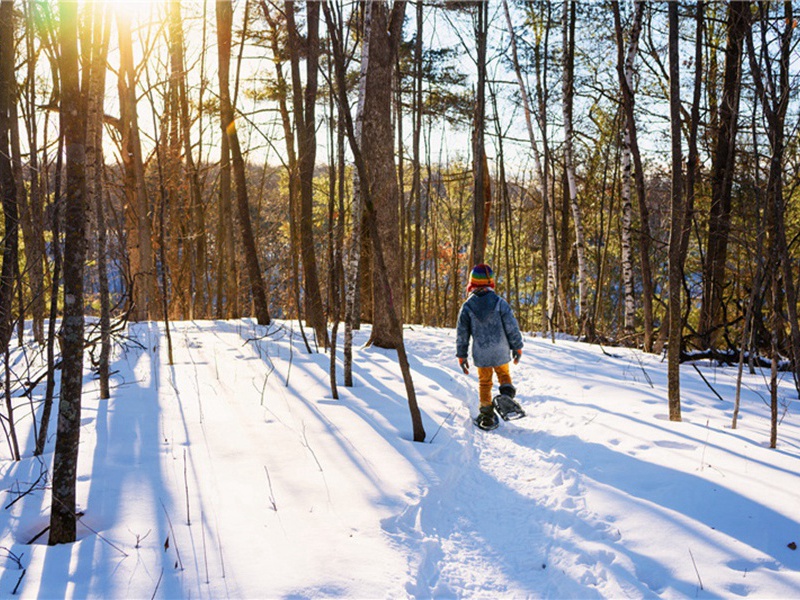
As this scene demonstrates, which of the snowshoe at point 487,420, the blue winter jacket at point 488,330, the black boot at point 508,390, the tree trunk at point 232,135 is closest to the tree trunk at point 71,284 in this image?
the snowshoe at point 487,420

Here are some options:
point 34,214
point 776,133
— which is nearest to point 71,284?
point 34,214

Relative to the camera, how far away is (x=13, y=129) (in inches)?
285

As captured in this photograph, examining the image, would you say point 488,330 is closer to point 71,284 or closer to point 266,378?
point 266,378

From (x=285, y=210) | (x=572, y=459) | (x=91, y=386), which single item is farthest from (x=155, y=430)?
(x=285, y=210)

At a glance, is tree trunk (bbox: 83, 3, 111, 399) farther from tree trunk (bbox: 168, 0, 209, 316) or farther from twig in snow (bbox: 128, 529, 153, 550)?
tree trunk (bbox: 168, 0, 209, 316)

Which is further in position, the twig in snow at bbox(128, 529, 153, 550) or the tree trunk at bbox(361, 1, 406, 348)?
the tree trunk at bbox(361, 1, 406, 348)

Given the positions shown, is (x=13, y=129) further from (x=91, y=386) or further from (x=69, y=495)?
(x=69, y=495)

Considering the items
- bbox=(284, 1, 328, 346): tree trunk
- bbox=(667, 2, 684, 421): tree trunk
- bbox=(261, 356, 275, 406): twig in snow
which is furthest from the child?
bbox=(284, 1, 328, 346): tree trunk

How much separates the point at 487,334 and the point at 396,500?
265cm

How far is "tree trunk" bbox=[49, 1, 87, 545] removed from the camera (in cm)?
236

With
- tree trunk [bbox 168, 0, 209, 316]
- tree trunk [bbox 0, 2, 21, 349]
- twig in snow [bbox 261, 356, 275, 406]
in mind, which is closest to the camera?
tree trunk [bbox 0, 2, 21, 349]

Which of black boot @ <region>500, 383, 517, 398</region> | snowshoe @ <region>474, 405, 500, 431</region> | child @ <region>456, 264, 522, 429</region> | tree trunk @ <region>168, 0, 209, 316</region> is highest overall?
tree trunk @ <region>168, 0, 209, 316</region>

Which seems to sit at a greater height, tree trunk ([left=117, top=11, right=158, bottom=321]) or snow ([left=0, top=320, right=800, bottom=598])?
tree trunk ([left=117, top=11, right=158, bottom=321])

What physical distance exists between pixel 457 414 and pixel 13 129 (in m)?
7.53
